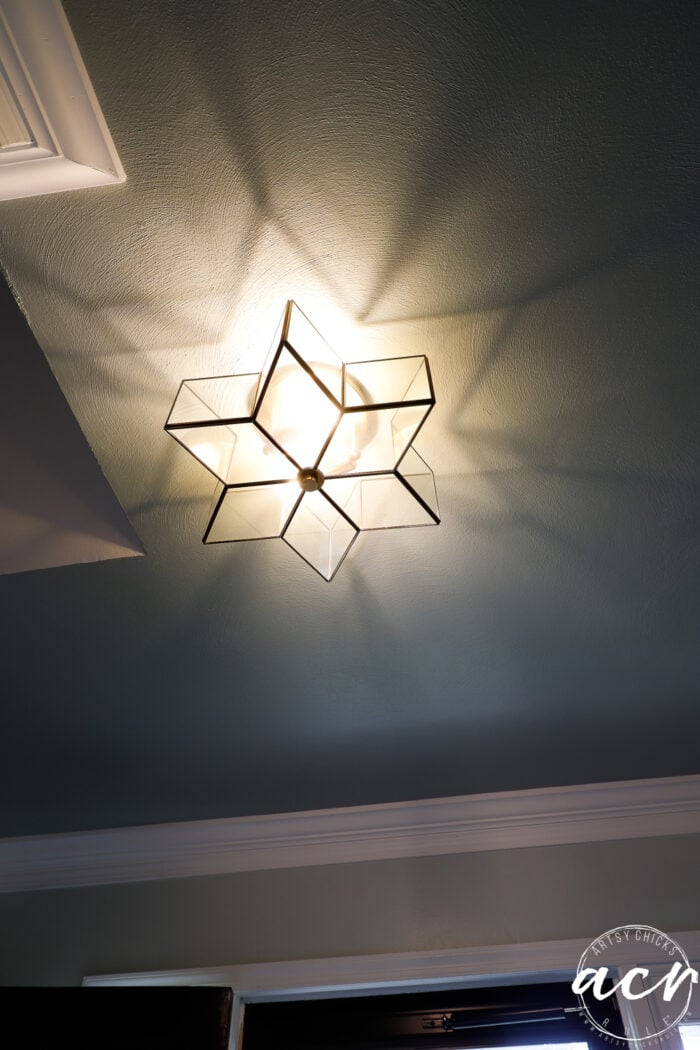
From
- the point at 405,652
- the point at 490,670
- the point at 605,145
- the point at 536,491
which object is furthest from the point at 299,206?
the point at 490,670

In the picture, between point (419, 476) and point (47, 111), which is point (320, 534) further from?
point (47, 111)

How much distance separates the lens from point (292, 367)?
1534 mm

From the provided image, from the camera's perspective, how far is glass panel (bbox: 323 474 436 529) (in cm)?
162

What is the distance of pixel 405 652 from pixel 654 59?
1488mm

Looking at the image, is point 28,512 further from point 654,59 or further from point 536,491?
point 654,59

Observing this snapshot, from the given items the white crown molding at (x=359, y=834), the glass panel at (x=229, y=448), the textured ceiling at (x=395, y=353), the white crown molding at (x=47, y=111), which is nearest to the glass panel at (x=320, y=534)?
the glass panel at (x=229, y=448)

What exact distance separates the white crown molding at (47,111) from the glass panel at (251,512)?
0.60 meters

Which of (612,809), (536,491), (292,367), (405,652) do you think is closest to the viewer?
(292,367)

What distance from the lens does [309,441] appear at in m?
1.56

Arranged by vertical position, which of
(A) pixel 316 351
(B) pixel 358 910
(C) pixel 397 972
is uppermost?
(A) pixel 316 351

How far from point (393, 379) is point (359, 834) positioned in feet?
6.21

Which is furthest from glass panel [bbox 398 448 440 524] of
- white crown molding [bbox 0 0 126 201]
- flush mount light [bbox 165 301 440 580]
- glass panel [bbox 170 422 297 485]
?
white crown molding [bbox 0 0 126 201]

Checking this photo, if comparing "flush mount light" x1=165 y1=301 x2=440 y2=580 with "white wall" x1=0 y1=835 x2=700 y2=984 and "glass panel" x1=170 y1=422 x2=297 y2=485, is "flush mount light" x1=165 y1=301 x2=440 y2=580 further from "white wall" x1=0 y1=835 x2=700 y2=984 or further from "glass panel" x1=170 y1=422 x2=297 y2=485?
"white wall" x1=0 y1=835 x2=700 y2=984

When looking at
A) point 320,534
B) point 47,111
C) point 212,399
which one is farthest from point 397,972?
point 47,111
